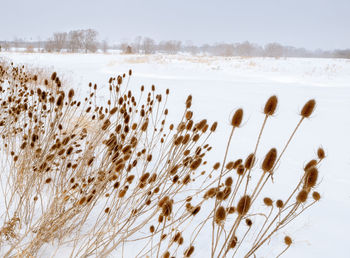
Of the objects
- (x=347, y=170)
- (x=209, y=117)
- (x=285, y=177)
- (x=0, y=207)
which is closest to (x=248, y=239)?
(x=285, y=177)

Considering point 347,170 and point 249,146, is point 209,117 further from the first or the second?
point 347,170

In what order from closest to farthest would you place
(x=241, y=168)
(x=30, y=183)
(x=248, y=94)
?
(x=241, y=168) < (x=30, y=183) < (x=248, y=94)

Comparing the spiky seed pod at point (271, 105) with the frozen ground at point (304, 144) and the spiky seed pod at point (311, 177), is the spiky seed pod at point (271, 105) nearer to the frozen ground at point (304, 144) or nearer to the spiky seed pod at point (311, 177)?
the frozen ground at point (304, 144)

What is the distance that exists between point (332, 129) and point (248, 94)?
394 cm

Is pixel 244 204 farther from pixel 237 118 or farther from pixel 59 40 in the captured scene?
pixel 59 40

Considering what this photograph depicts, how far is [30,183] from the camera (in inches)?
56.8

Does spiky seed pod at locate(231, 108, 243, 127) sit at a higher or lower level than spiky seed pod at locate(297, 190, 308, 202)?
higher

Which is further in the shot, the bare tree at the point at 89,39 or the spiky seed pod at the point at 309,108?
the bare tree at the point at 89,39

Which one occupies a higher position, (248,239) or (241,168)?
(241,168)

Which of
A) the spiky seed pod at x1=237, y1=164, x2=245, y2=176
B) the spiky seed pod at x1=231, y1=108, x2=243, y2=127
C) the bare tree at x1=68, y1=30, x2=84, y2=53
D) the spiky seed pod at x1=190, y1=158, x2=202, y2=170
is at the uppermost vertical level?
the bare tree at x1=68, y1=30, x2=84, y2=53

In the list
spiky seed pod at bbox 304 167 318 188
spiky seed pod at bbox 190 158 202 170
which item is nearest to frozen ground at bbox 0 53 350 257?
spiky seed pod at bbox 304 167 318 188

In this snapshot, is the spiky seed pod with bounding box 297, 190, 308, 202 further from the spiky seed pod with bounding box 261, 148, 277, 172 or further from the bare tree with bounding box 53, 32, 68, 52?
the bare tree with bounding box 53, 32, 68, 52

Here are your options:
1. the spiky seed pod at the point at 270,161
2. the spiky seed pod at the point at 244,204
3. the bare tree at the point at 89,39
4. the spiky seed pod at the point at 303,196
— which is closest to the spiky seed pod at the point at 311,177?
the spiky seed pod at the point at 303,196

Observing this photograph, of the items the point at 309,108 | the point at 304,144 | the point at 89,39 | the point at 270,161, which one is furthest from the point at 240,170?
the point at 89,39
